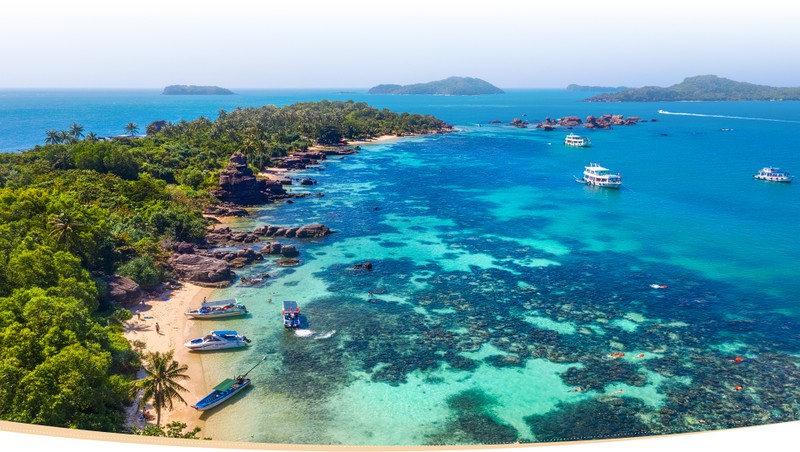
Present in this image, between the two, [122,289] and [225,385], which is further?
[122,289]

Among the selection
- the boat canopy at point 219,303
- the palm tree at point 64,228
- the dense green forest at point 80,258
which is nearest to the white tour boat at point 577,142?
the dense green forest at point 80,258

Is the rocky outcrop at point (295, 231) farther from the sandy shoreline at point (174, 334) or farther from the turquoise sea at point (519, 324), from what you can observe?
the sandy shoreline at point (174, 334)

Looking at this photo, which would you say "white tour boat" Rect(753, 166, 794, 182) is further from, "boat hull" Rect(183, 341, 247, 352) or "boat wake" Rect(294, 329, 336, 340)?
"boat hull" Rect(183, 341, 247, 352)

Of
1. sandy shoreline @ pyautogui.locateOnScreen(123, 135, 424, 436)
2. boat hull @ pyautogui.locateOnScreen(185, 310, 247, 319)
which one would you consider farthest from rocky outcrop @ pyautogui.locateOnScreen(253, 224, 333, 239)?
boat hull @ pyautogui.locateOnScreen(185, 310, 247, 319)

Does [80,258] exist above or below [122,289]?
above

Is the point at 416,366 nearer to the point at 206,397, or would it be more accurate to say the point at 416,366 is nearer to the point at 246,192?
the point at 206,397

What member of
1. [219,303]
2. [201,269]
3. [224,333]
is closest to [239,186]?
[201,269]

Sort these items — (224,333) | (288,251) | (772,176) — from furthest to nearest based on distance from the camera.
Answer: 1. (772,176)
2. (288,251)
3. (224,333)

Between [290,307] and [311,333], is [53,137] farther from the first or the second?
[311,333]
